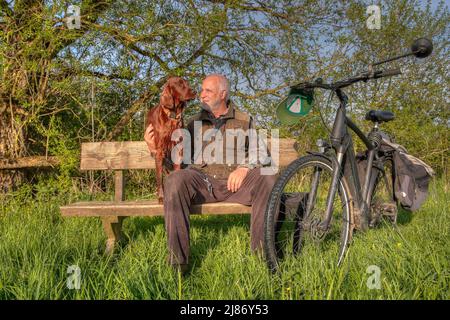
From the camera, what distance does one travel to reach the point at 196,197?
3020 mm

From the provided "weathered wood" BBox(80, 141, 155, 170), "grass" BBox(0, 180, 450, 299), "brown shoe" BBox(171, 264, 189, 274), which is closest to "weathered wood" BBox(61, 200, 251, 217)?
"grass" BBox(0, 180, 450, 299)

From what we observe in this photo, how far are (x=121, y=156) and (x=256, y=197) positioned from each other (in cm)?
148

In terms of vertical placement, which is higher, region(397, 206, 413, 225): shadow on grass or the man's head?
the man's head

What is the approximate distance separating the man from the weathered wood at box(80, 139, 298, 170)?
60 cm

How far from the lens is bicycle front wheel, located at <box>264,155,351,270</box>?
101 inches

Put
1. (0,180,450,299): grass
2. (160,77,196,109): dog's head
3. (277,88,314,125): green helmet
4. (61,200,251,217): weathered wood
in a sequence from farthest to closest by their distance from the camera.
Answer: (160,77,196,109): dog's head
(61,200,251,217): weathered wood
(277,88,314,125): green helmet
(0,180,450,299): grass

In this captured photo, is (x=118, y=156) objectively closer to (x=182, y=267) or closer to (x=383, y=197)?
(x=182, y=267)

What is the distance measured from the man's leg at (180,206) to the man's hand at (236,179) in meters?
0.21

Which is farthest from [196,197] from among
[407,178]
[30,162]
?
[30,162]

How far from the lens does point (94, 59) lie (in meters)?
4.72

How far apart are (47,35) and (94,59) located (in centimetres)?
52

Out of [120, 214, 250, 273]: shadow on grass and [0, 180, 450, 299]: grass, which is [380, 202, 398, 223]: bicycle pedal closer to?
[0, 180, 450, 299]: grass
